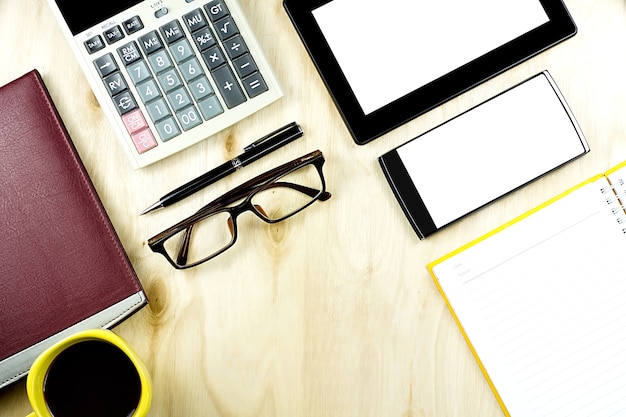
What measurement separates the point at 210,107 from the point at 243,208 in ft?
0.34

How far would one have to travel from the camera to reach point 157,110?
23.9 inches

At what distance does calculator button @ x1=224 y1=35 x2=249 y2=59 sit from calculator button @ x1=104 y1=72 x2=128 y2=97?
0.35 feet

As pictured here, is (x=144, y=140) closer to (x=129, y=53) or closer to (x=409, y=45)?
(x=129, y=53)

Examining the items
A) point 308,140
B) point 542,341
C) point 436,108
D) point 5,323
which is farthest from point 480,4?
point 5,323

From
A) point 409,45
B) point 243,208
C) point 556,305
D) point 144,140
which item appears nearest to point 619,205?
point 556,305

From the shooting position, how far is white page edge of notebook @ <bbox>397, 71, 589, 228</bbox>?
2.04 feet

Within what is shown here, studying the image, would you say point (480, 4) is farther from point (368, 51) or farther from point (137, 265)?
point (137, 265)

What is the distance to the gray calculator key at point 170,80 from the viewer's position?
1.99 feet

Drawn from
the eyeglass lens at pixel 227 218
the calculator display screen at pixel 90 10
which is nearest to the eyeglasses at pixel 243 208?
the eyeglass lens at pixel 227 218

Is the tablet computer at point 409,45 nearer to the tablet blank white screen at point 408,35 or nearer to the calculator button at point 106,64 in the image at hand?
the tablet blank white screen at point 408,35

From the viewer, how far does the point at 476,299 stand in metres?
0.63

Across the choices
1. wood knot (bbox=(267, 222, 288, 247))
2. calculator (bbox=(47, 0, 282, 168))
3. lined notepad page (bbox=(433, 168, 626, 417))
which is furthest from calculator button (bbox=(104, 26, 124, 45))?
lined notepad page (bbox=(433, 168, 626, 417))

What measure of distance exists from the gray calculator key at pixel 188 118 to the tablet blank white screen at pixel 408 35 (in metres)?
0.15

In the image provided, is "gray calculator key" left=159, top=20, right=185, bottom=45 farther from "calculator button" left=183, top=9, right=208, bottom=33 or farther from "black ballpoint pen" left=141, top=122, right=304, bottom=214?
"black ballpoint pen" left=141, top=122, right=304, bottom=214
